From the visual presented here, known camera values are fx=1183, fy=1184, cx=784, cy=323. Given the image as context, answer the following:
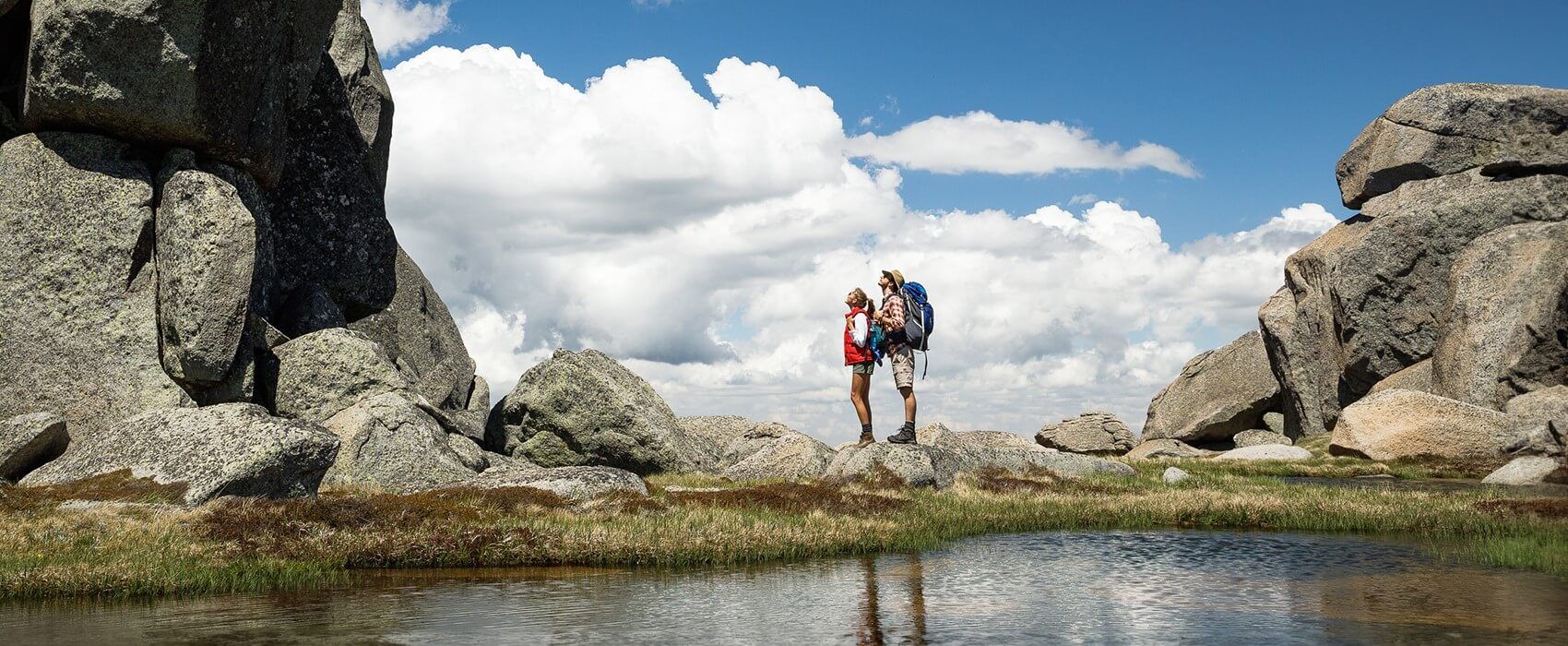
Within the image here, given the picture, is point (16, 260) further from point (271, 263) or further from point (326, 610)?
point (326, 610)

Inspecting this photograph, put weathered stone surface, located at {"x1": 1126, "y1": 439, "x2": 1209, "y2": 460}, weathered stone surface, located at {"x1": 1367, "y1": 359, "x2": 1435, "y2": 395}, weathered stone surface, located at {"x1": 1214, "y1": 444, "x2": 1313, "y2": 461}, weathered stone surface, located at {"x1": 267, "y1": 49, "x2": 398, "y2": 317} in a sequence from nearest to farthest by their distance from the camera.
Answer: weathered stone surface, located at {"x1": 267, "y1": 49, "x2": 398, "y2": 317}
weathered stone surface, located at {"x1": 1214, "y1": 444, "x2": 1313, "y2": 461}
weathered stone surface, located at {"x1": 1367, "y1": 359, "x2": 1435, "y2": 395}
weathered stone surface, located at {"x1": 1126, "y1": 439, "x2": 1209, "y2": 460}

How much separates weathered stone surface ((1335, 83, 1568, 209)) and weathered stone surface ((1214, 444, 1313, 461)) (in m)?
19.6

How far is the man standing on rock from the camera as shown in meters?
29.9

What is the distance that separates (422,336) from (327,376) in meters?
11.9

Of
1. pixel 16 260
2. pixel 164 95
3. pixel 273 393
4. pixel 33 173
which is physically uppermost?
pixel 164 95

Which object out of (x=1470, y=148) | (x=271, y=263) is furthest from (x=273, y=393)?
(x=1470, y=148)

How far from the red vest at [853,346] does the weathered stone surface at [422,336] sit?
21.1m

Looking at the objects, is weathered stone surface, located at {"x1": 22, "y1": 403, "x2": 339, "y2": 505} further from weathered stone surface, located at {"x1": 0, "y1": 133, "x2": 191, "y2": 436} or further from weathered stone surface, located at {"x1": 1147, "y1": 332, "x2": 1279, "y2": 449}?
weathered stone surface, located at {"x1": 1147, "y1": 332, "x2": 1279, "y2": 449}

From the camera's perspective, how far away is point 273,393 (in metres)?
35.8

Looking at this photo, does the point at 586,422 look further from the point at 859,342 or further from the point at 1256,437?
the point at 1256,437

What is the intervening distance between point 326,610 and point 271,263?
26773 mm

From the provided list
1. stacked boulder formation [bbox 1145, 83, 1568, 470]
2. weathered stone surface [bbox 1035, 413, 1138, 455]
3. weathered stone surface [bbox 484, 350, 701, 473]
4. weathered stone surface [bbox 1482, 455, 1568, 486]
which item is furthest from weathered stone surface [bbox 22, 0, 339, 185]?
weathered stone surface [bbox 1035, 413, 1138, 455]

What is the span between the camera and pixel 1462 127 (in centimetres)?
6019

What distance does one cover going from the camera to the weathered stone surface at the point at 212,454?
2286 centimetres
